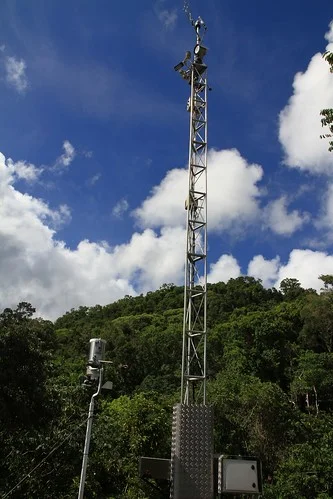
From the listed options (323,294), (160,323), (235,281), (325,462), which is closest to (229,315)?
(160,323)

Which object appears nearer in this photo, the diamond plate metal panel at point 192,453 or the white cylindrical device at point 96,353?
the white cylindrical device at point 96,353

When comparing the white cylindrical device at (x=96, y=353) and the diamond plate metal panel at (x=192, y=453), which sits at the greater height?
the white cylindrical device at (x=96, y=353)

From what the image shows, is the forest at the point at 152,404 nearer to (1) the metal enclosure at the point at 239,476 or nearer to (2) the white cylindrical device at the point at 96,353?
(2) the white cylindrical device at the point at 96,353

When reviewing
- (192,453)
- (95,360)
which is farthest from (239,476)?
(95,360)

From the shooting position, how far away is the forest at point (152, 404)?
1203 centimetres

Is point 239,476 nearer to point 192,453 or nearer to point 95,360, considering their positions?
point 192,453

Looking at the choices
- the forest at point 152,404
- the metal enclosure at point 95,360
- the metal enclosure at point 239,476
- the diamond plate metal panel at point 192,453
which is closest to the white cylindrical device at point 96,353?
the metal enclosure at point 95,360

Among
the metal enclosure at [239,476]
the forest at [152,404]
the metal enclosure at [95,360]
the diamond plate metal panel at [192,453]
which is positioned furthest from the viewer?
the forest at [152,404]

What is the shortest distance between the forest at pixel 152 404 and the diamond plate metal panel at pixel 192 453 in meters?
2.08

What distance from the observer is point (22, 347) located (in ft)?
38.2

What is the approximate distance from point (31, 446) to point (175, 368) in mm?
22564

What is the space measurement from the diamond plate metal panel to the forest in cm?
208

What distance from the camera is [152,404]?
1756 centimetres

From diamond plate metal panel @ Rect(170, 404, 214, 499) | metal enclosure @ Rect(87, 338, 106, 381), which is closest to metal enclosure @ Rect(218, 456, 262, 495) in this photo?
diamond plate metal panel @ Rect(170, 404, 214, 499)
